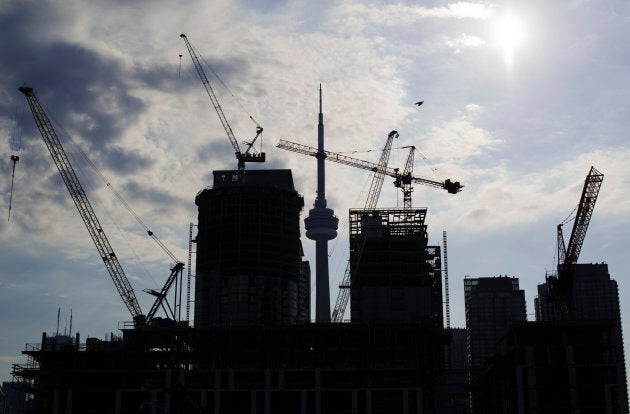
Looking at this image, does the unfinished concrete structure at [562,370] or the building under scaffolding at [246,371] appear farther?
the building under scaffolding at [246,371]

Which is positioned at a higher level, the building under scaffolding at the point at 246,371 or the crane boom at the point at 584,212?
the crane boom at the point at 584,212

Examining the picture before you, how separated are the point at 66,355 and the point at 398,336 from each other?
227ft

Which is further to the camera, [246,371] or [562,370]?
[246,371]

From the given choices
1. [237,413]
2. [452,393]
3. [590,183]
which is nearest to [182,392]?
[237,413]

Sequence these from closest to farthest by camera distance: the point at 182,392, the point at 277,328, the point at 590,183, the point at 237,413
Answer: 1. the point at 182,392
2. the point at 237,413
3. the point at 277,328
4. the point at 590,183

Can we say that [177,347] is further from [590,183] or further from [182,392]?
[590,183]

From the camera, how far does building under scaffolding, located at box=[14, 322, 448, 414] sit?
161375 millimetres

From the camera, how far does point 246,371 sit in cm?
16562

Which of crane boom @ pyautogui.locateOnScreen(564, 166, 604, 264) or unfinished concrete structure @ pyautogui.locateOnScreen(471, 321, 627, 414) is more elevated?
crane boom @ pyautogui.locateOnScreen(564, 166, 604, 264)

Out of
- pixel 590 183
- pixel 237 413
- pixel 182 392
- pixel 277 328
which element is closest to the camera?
pixel 182 392

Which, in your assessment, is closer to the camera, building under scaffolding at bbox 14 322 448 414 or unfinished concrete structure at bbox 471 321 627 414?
unfinished concrete structure at bbox 471 321 627 414

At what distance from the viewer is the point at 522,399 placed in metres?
152

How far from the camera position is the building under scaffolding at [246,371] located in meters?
161

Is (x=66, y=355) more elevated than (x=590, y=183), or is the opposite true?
(x=590, y=183)
